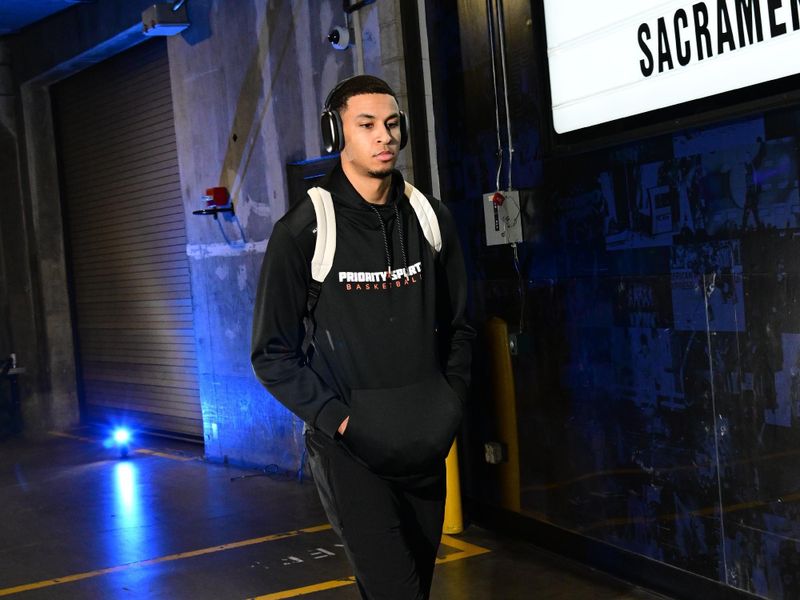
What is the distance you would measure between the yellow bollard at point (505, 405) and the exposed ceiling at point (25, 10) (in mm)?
7209

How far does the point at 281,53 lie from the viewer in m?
8.34

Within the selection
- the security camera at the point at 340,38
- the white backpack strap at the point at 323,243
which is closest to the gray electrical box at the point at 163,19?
the security camera at the point at 340,38

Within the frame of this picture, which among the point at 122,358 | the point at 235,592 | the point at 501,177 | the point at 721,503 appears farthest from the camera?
the point at 122,358

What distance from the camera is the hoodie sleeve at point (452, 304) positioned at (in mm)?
3498

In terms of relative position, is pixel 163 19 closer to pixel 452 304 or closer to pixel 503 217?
pixel 503 217

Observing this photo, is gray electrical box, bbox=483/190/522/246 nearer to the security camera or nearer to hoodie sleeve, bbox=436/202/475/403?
the security camera

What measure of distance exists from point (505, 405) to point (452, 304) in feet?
8.76

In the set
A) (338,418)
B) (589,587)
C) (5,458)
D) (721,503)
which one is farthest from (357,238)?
(5,458)

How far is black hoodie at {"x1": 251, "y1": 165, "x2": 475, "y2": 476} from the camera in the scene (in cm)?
321

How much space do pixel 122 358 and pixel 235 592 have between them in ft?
22.6

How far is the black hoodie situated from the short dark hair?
A: 0.24 metres

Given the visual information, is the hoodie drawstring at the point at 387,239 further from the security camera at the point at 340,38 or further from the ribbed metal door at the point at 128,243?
the ribbed metal door at the point at 128,243

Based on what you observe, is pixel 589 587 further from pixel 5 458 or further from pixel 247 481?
pixel 5 458

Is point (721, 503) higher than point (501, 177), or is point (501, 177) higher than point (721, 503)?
point (501, 177)
